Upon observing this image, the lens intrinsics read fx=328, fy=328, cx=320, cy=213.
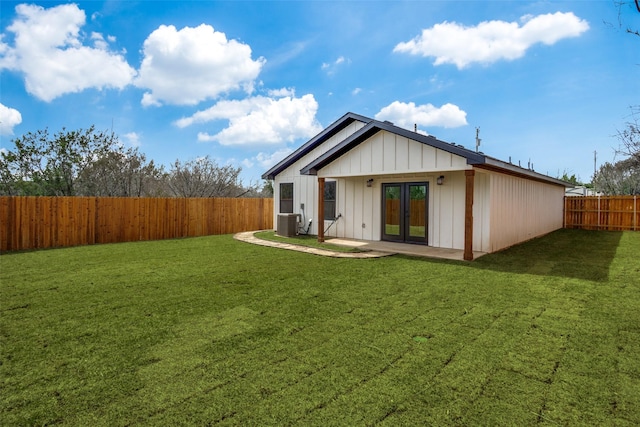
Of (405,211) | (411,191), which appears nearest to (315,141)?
(411,191)

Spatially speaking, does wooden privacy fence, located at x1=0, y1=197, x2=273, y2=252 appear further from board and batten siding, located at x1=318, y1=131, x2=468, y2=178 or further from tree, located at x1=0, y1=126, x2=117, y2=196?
board and batten siding, located at x1=318, y1=131, x2=468, y2=178

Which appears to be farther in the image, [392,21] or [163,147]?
[163,147]

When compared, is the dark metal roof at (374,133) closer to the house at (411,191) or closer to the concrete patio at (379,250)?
the house at (411,191)

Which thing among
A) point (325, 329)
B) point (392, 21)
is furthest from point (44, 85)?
point (325, 329)

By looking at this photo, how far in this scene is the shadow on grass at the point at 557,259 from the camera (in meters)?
6.25

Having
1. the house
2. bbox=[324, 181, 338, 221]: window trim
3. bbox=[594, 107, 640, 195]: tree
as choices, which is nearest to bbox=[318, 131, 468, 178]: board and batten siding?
the house

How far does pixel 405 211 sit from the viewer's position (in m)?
9.71

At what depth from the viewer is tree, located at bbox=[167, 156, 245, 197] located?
2033cm

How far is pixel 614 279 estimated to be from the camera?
18.4 ft

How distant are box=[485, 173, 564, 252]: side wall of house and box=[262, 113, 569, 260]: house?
0.09 feet

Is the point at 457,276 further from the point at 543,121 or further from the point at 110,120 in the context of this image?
the point at 110,120

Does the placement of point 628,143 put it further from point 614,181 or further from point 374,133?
point 614,181

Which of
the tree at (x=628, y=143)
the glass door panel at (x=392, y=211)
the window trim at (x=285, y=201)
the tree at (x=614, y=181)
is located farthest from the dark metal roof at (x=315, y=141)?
the tree at (x=614, y=181)

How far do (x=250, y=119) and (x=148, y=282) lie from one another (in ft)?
46.5
